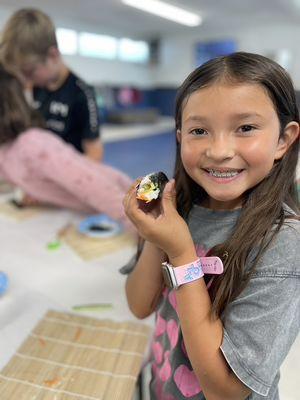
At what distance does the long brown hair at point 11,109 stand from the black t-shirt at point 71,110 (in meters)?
0.21

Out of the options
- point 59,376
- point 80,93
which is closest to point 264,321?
point 59,376

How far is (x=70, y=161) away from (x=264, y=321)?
932 mm

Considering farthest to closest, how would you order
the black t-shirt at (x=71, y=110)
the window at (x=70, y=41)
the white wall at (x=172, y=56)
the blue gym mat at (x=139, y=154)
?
the white wall at (x=172, y=56) < the window at (x=70, y=41) < the blue gym mat at (x=139, y=154) < the black t-shirt at (x=71, y=110)

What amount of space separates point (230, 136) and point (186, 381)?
0.38 metres

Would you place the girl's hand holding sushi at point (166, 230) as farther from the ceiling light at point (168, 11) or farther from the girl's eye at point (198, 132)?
the ceiling light at point (168, 11)

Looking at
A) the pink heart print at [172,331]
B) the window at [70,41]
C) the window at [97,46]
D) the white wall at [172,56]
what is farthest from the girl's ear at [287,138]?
the window at [97,46]

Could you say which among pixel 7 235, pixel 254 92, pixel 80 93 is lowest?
pixel 7 235

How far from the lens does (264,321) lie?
432 millimetres

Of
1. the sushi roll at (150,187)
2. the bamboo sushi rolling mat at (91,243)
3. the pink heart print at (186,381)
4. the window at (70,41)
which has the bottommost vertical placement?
the window at (70,41)

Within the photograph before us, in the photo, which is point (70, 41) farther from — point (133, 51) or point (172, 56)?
point (172, 56)

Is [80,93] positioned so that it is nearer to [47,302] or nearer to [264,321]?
[47,302]

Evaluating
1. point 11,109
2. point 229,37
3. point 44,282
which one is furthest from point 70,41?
point 44,282

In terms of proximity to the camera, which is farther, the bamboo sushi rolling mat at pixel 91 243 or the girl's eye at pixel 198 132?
the bamboo sushi rolling mat at pixel 91 243

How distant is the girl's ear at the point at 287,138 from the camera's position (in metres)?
0.50
